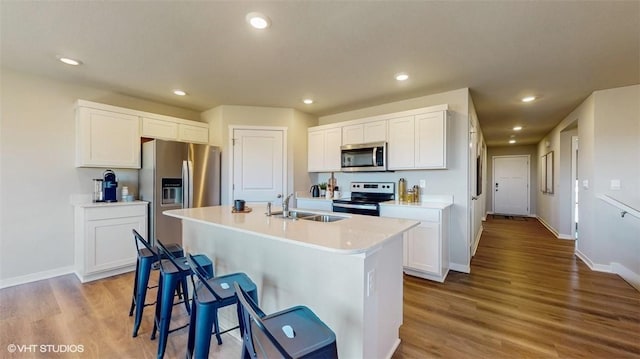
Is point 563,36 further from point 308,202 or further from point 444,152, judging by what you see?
point 308,202

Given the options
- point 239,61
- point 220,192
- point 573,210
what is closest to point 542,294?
point 573,210

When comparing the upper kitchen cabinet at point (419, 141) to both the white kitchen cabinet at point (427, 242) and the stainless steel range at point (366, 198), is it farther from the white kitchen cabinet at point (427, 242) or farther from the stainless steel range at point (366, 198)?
the white kitchen cabinet at point (427, 242)

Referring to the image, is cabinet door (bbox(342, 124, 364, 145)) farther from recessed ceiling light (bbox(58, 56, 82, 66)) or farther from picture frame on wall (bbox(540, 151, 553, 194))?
picture frame on wall (bbox(540, 151, 553, 194))

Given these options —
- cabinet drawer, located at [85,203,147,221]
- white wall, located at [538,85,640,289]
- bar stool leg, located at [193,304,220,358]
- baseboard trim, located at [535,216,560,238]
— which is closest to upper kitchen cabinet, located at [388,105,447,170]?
white wall, located at [538,85,640,289]

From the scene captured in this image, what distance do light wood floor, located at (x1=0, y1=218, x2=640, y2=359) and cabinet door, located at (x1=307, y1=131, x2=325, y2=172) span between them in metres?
2.30

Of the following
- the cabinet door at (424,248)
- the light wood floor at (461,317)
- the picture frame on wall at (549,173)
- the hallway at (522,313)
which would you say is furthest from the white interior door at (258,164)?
the picture frame on wall at (549,173)

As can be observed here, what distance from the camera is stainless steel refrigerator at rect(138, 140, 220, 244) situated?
353 cm

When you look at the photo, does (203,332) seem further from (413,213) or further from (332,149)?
(332,149)

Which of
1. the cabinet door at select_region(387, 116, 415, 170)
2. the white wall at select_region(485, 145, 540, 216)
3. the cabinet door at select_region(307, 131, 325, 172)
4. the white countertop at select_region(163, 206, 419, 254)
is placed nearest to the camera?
the white countertop at select_region(163, 206, 419, 254)

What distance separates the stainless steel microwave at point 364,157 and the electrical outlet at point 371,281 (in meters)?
2.48

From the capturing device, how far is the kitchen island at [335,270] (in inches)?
55.1

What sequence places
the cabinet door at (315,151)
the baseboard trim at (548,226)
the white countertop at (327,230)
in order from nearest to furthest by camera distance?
the white countertop at (327,230) < the cabinet door at (315,151) < the baseboard trim at (548,226)

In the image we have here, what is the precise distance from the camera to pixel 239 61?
105 inches

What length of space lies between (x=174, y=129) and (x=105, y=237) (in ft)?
5.71
